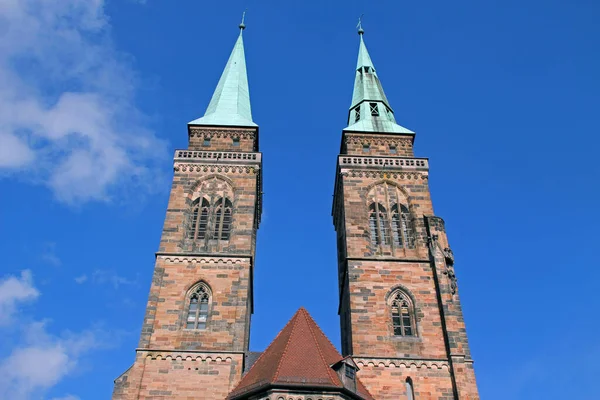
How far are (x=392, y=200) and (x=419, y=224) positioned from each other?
1.69 meters

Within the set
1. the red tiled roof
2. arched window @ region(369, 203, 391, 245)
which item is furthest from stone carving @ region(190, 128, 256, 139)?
the red tiled roof

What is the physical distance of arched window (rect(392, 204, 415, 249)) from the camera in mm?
23562

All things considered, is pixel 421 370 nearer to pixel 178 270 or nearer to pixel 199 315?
pixel 199 315

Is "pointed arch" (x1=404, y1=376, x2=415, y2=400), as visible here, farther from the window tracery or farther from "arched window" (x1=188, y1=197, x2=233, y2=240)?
"arched window" (x1=188, y1=197, x2=233, y2=240)

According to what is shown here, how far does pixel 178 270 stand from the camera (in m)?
22.0

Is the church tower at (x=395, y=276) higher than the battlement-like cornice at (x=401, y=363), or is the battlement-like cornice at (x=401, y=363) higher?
the church tower at (x=395, y=276)

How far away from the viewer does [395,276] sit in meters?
22.3

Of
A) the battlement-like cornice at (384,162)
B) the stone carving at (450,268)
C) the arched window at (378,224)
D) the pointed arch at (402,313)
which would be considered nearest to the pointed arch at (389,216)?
the arched window at (378,224)

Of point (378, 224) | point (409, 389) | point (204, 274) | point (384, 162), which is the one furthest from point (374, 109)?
point (409, 389)

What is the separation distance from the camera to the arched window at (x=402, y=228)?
23562mm

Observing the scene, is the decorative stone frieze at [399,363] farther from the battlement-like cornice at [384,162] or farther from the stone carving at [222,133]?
the stone carving at [222,133]

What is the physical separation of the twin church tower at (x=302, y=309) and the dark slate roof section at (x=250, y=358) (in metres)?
0.14

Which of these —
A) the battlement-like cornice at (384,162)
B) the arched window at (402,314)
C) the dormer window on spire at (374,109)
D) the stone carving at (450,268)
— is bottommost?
the arched window at (402,314)

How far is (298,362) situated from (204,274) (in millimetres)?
5987
